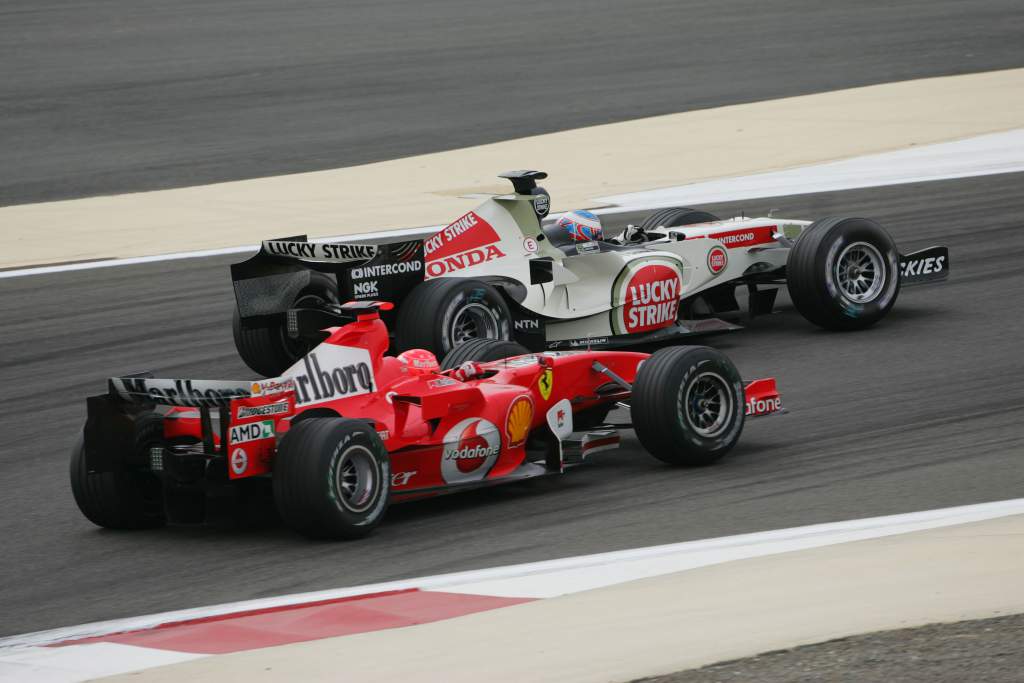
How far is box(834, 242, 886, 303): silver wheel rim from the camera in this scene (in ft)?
44.3

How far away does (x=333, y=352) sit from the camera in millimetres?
9078

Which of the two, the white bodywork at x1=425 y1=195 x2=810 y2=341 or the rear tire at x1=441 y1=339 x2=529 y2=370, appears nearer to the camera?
the rear tire at x1=441 y1=339 x2=529 y2=370

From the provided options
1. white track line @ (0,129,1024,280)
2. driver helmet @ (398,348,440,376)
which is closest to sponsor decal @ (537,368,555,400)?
driver helmet @ (398,348,440,376)

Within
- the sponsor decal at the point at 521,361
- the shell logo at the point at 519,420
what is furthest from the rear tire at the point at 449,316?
the shell logo at the point at 519,420

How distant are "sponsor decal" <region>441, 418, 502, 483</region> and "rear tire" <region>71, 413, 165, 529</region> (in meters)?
1.58

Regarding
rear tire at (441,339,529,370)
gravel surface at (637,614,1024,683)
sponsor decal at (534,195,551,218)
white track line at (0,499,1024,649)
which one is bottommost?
gravel surface at (637,614,1024,683)

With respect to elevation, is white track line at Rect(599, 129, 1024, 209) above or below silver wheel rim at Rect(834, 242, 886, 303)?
above

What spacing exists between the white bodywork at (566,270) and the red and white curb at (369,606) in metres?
4.79

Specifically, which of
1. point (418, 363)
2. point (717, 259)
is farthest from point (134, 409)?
point (717, 259)

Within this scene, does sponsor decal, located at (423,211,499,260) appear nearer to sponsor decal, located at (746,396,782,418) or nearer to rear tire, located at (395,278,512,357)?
rear tire, located at (395,278,512,357)

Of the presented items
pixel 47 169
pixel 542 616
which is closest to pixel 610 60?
pixel 47 169

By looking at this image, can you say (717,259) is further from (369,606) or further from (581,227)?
(369,606)

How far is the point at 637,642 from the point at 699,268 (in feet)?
25.1

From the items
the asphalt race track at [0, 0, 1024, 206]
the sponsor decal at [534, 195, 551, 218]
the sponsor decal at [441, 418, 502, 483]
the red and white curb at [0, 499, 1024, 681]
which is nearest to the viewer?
the red and white curb at [0, 499, 1024, 681]
